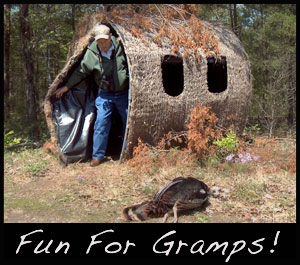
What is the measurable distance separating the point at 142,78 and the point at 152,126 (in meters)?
0.85

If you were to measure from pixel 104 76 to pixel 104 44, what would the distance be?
1.81ft

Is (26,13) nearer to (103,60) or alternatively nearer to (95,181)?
(103,60)

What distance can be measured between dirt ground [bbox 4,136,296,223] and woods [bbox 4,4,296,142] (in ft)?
9.94

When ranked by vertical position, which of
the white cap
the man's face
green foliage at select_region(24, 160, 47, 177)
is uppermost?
the white cap

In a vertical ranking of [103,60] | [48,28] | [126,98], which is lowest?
[126,98]

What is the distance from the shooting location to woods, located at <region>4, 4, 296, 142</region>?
33.7 ft

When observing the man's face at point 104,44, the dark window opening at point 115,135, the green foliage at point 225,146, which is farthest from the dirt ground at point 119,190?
the man's face at point 104,44

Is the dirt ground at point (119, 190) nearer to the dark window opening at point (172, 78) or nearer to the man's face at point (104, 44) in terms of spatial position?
the man's face at point (104, 44)

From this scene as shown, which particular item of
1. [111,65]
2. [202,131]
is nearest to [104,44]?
[111,65]

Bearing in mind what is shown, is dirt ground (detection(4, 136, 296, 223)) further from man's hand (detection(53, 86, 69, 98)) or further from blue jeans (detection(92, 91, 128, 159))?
man's hand (detection(53, 86, 69, 98))

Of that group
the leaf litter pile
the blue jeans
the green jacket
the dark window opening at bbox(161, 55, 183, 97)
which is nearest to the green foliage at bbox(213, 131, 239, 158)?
the leaf litter pile

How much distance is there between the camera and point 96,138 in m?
6.71

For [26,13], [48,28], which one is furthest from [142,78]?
[26,13]

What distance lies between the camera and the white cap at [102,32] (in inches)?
244
